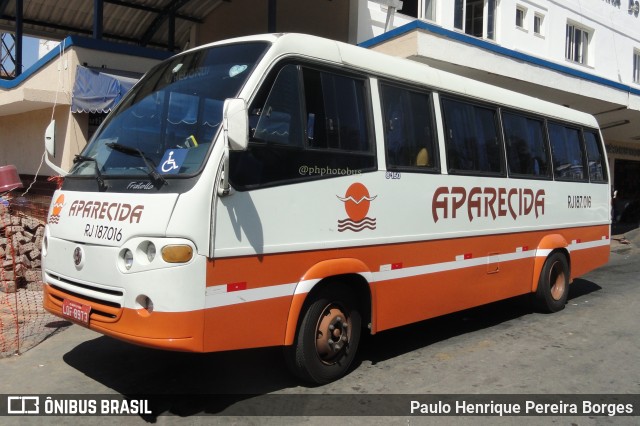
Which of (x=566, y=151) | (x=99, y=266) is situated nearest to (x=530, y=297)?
(x=566, y=151)

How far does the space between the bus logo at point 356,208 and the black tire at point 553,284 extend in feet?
12.1

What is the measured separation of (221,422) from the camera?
13.4 ft

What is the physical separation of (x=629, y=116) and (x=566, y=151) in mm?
11314

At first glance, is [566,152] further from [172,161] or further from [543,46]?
[543,46]

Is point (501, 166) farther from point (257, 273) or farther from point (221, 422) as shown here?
point (221, 422)

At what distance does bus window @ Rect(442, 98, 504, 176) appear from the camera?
19.5 feet

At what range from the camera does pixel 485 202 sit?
6371mm

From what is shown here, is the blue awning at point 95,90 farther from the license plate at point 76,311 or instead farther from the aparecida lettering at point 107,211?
the license plate at point 76,311

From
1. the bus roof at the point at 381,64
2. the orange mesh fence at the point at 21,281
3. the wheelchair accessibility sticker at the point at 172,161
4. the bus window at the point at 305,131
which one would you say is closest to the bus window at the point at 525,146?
the bus roof at the point at 381,64

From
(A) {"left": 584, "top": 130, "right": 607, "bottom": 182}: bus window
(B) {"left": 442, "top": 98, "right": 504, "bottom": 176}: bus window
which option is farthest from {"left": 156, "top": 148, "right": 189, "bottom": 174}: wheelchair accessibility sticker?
(A) {"left": 584, "top": 130, "right": 607, "bottom": 182}: bus window

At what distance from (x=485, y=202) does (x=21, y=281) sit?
6.76 metres

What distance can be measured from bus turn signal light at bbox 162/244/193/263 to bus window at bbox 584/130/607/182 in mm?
7246

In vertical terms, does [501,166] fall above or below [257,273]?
above

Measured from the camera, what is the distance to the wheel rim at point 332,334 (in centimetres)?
471
